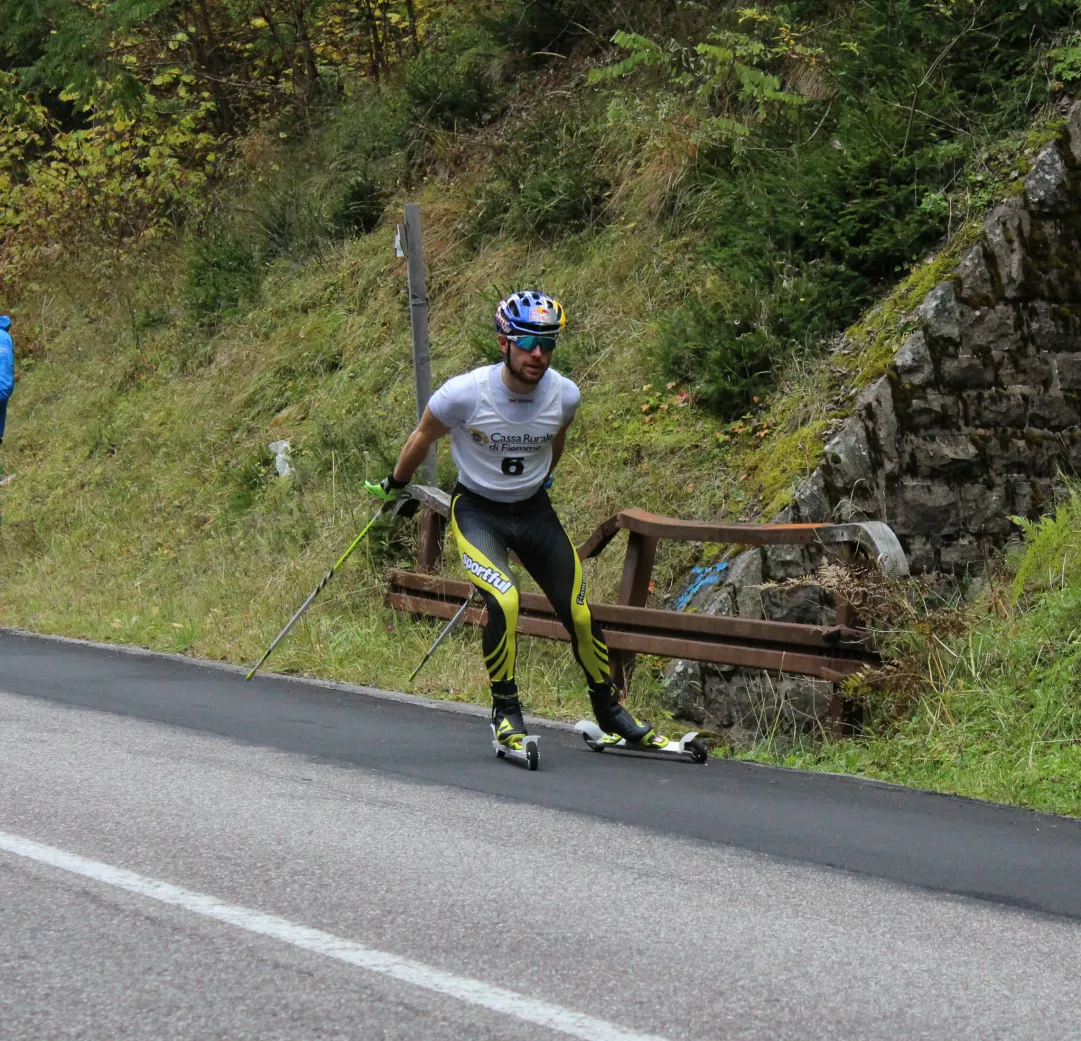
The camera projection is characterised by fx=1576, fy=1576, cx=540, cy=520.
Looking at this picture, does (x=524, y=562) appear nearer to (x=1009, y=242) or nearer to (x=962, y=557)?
(x=962, y=557)

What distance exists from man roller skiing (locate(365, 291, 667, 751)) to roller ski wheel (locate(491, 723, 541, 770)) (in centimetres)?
2

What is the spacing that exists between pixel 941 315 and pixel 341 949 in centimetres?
747

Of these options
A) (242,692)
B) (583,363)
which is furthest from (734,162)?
(242,692)

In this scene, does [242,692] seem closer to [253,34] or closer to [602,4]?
[602,4]

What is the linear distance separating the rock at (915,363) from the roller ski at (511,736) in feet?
13.3

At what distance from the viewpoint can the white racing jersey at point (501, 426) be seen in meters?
7.95

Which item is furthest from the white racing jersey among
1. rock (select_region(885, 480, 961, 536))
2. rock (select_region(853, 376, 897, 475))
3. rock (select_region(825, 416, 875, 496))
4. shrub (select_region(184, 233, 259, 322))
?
shrub (select_region(184, 233, 259, 322))

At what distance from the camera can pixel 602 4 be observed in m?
18.1

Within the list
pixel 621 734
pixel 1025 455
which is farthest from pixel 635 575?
pixel 1025 455

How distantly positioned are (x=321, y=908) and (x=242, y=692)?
5.34 metres

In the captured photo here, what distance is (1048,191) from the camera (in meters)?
11.0

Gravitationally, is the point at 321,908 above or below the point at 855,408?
above

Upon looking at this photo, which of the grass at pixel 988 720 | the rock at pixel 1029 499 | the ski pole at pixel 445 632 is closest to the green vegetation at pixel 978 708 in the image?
the grass at pixel 988 720

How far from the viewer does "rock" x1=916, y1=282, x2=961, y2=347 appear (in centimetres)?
1055
